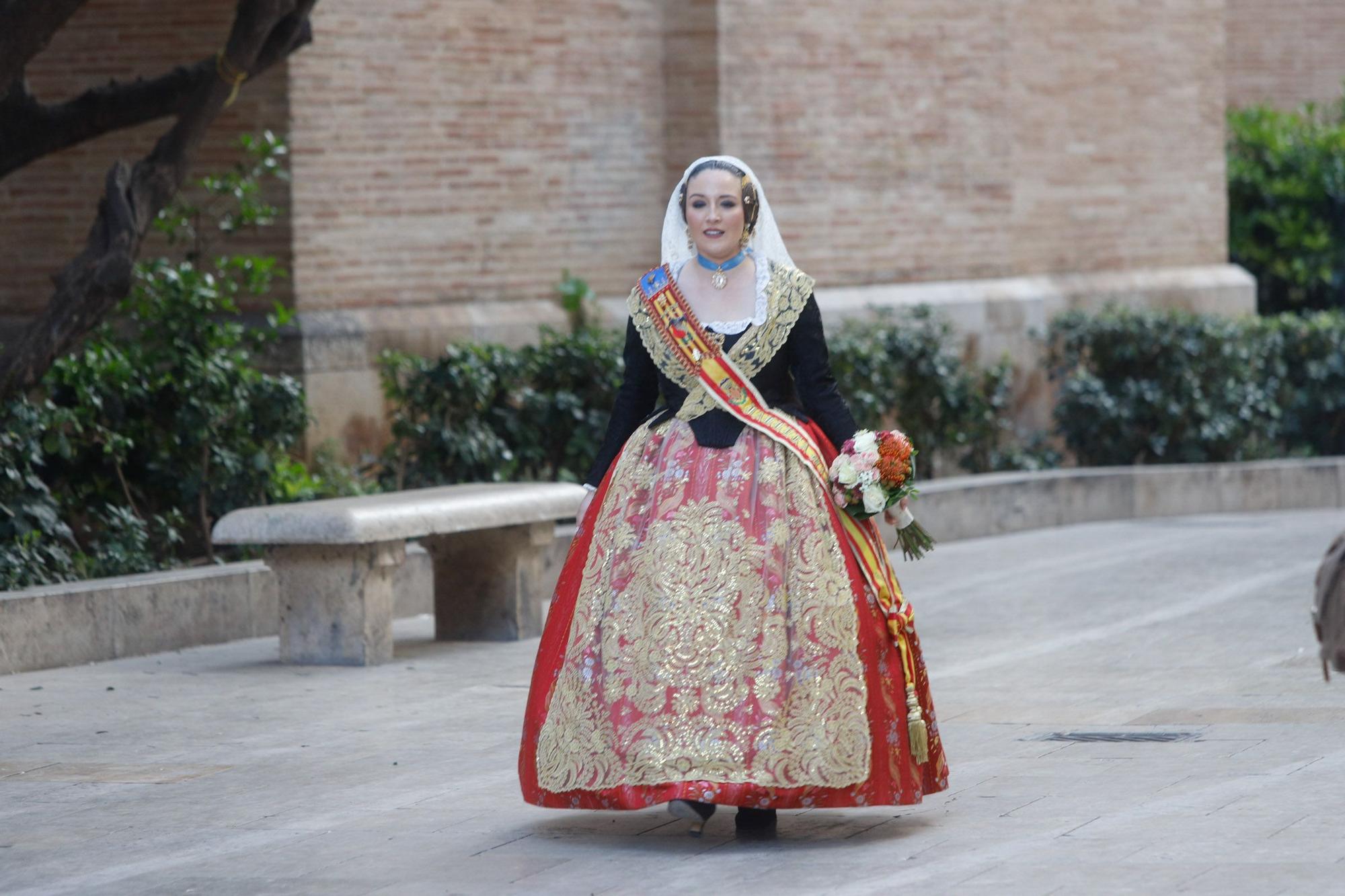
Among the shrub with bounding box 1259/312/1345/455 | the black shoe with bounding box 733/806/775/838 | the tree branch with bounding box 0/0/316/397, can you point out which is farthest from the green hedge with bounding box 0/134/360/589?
the shrub with bounding box 1259/312/1345/455

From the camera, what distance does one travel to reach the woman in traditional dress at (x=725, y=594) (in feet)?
19.1

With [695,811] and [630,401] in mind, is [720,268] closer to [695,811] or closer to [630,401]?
[630,401]

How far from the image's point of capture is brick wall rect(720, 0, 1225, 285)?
15.6 m

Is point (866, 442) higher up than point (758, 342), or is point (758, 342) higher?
point (758, 342)

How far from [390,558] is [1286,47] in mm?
18609

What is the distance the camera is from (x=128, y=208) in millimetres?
10328

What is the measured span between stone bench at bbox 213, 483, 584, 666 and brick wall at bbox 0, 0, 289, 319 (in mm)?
3476

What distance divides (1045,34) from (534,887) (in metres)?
13.7

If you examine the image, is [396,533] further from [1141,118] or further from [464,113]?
[1141,118]

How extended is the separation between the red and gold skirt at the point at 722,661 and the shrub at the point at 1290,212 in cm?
1454

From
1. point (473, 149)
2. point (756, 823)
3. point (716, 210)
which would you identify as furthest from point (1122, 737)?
point (473, 149)

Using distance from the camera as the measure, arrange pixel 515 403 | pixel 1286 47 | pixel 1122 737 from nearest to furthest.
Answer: pixel 1122 737 → pixel 515 403 → pixel 1286 47

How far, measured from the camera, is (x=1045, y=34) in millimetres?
18094

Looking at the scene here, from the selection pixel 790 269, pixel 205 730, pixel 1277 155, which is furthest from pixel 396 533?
pixel 1277 155
